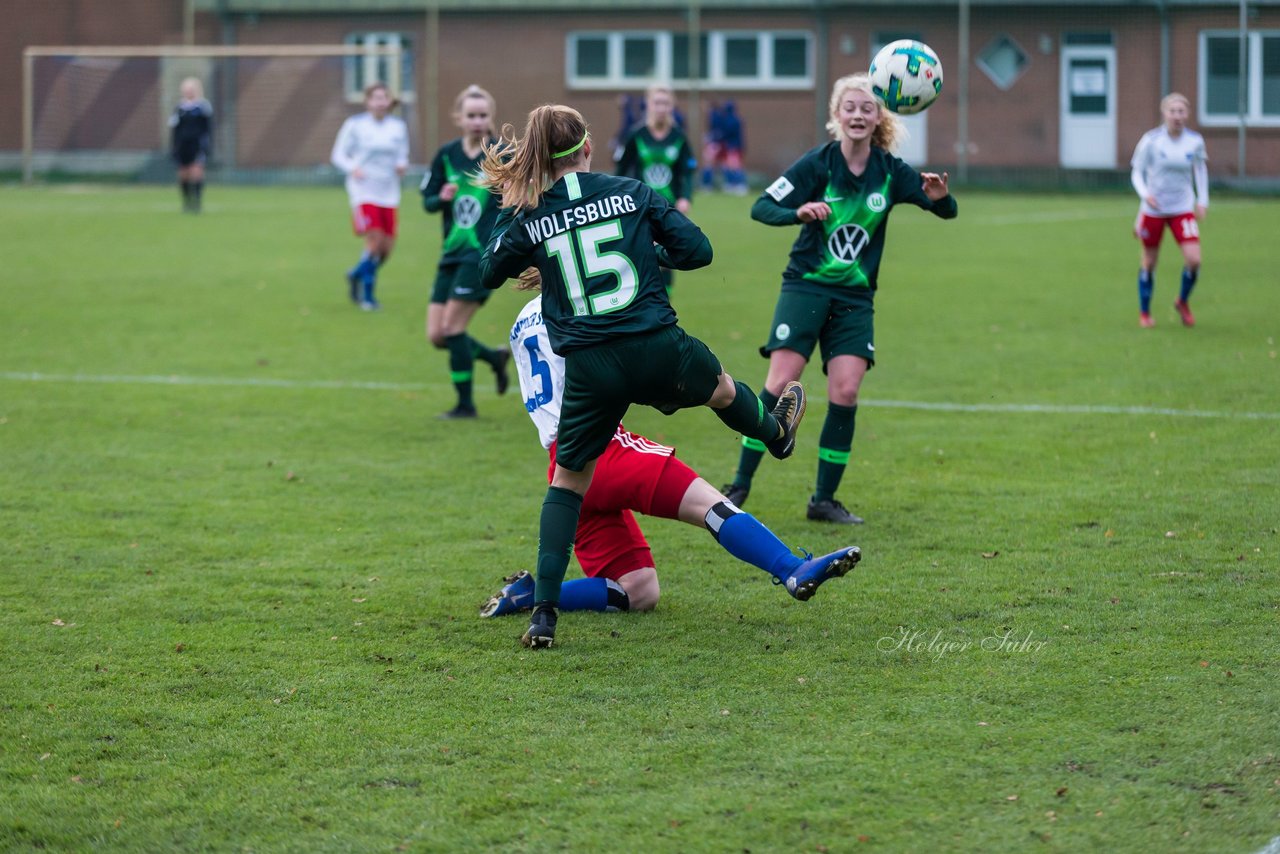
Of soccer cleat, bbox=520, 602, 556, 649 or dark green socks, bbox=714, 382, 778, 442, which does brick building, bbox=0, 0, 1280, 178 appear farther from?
soccer cleat, bbox=520, 602, 556, 649

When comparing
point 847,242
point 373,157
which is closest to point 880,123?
point 847,242

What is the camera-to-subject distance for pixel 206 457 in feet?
29.5

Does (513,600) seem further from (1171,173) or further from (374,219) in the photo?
(374,219)

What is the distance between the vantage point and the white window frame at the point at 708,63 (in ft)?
119

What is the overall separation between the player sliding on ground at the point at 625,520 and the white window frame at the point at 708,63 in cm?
3153

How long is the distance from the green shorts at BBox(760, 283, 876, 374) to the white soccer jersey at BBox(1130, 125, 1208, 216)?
7974 mm

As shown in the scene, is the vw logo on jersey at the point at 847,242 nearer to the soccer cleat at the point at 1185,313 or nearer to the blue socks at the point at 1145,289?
the blue socks at the point at 1145,289

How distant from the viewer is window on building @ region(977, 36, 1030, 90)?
114 ft

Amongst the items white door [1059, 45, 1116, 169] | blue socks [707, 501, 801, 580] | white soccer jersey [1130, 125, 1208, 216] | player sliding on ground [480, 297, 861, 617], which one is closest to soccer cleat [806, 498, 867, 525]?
player sliding on ground [480, 297, 861, 617]

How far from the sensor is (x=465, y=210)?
33.5 ft

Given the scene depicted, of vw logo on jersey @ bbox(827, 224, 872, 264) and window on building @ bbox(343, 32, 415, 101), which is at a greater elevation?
window on building @ bbox(343, 32, 415, 101)

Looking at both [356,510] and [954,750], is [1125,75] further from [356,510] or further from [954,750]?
[954,750]

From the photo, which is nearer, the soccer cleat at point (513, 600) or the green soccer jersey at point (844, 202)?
the soccer cleat at point (513, 600)

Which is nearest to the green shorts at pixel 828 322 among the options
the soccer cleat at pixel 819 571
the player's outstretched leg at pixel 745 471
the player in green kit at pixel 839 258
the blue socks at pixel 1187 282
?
the player in green kit at pixel 839 258
